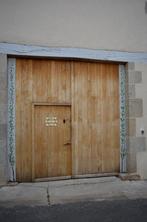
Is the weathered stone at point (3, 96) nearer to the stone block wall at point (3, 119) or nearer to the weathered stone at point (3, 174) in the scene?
the stone block wall at point (3, 119)

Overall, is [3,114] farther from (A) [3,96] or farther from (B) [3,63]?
(B) [3,63]

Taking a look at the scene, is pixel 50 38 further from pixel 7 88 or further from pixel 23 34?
pixel 7 88

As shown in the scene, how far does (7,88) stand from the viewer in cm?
608

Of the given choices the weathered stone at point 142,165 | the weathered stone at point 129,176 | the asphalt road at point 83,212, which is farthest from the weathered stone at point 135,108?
the asphalt road at point 83,212

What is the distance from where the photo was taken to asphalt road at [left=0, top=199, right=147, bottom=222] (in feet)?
13.5

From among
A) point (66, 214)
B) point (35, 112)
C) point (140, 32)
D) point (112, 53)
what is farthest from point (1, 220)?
point (140, 32)

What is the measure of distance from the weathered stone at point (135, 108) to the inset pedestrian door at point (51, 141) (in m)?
1.74

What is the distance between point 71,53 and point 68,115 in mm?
1678

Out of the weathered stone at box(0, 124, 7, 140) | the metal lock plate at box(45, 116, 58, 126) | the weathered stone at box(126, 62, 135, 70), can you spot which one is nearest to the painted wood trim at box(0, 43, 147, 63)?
the weathered stone at box(126, 62, 135, 70)

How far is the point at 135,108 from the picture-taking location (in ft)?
21.8

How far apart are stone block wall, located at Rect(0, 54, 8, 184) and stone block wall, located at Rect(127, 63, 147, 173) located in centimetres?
333

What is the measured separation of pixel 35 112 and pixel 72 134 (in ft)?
3.87

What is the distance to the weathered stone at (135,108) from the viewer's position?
21.7ft

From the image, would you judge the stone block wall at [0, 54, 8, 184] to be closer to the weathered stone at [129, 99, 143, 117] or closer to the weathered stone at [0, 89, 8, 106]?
the weathered stone at [0, 89, 8, 106]
